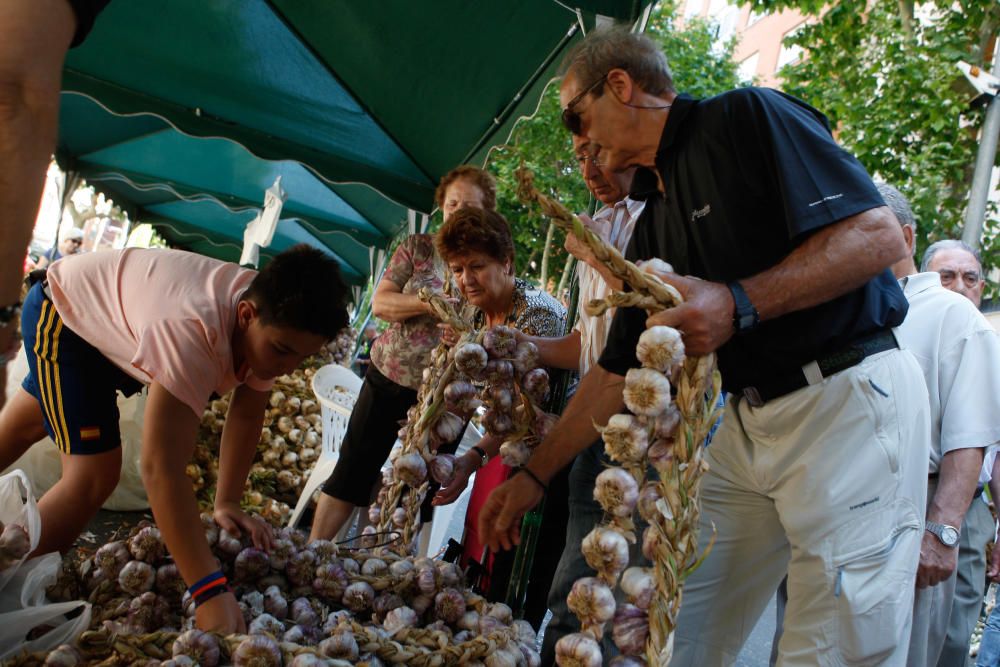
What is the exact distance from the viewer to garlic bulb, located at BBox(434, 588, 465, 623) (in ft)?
3.91

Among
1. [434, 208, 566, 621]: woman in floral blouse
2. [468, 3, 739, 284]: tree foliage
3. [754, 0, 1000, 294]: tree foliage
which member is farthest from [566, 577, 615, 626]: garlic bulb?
[468, 3, 739, 284]: tree foliage

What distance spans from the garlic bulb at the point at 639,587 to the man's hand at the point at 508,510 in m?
0.37

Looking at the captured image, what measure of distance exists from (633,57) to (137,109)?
4528 mm

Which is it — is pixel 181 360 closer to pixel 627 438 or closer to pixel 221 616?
pixel 221 616

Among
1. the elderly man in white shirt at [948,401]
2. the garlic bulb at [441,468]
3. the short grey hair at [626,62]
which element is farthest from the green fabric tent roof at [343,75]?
the garlic bulb at [441,468]

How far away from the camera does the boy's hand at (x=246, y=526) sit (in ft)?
4.42

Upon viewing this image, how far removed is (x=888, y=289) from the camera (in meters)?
1.29

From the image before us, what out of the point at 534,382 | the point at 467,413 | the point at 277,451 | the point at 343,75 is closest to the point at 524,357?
the point at 534,382

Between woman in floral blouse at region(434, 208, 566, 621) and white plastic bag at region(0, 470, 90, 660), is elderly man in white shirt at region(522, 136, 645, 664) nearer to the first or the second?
woman in floral blouse at region(434, 208, 566, 621)

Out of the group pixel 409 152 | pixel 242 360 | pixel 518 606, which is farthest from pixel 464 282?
pixel 409 152

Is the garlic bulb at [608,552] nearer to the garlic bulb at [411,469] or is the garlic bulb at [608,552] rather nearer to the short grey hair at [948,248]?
the garlic bulb at [411,469]

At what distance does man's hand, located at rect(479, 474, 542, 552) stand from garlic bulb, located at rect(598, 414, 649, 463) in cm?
38

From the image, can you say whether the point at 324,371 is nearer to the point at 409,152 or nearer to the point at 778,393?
the point at 409,152

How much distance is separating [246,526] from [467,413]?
48cm
